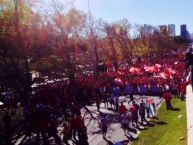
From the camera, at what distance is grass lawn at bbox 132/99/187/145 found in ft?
71.1

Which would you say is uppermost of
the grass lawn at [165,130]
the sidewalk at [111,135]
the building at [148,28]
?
the building at [148,28]

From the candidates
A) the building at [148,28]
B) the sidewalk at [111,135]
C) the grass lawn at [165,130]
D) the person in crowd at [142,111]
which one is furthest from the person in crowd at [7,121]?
the building at [148,28]

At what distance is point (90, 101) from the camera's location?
139ft

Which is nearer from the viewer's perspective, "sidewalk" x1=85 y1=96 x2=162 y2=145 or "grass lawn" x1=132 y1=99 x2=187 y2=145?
"grass lawn" x1=132 y1=99 x2=187 y2=145

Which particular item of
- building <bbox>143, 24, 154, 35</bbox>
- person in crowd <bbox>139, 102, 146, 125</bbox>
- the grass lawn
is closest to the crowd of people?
person in crowd <bbox>139, 102, 146, 125</bbox>

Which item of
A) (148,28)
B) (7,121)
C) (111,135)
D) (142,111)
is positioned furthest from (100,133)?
(148,28)

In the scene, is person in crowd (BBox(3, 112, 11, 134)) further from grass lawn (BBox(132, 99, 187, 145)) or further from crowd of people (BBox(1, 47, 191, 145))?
grass lawn (BBox(132, 99, 187, 145))

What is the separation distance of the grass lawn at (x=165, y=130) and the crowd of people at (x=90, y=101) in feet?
4.88

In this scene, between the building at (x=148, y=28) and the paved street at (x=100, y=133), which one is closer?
the paved street at (x=100, y=133)

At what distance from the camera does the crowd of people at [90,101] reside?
25.3 meters

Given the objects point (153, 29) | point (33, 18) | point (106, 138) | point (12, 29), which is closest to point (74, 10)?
point (33, 18)

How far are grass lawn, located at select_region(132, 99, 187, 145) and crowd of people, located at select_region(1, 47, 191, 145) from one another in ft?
4.88

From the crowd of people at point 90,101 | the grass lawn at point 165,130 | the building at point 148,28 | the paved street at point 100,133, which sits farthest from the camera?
the building at point 148,28

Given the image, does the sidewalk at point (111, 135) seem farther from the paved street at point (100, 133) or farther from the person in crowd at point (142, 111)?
the person in crowd at point (142, 111)
